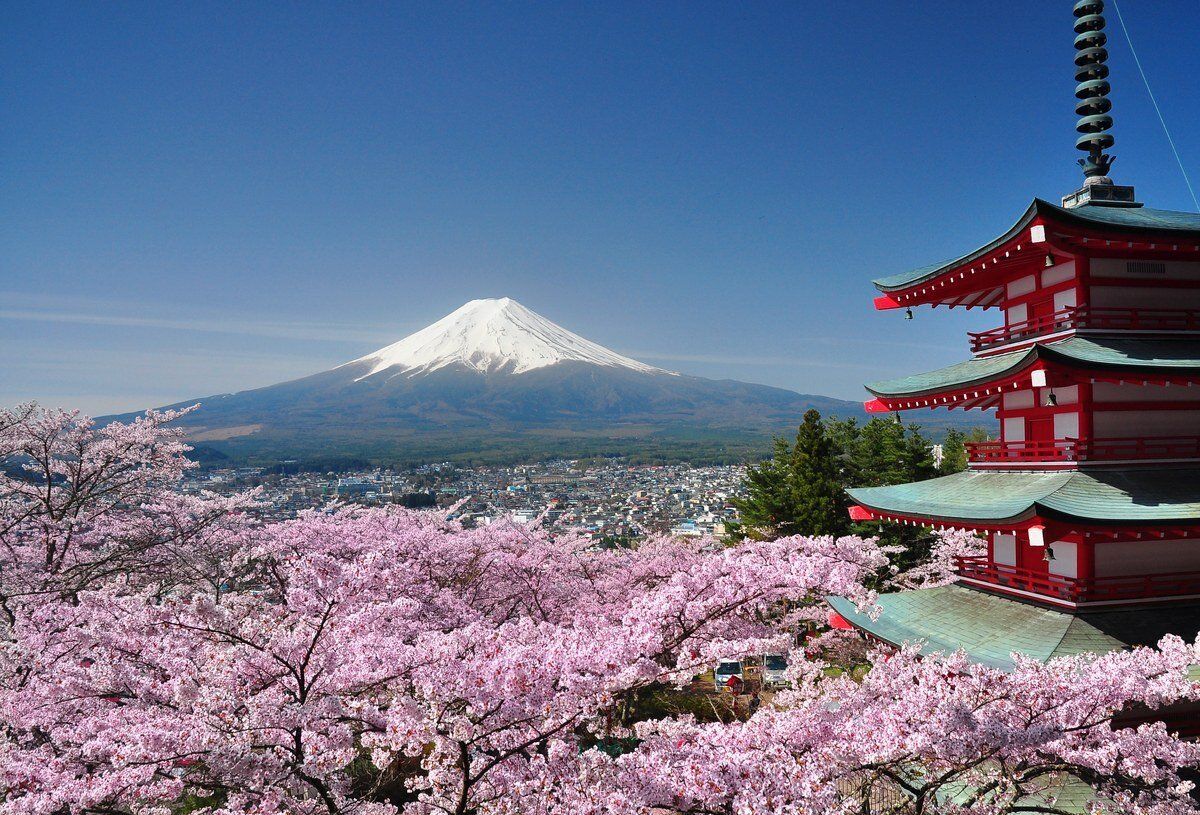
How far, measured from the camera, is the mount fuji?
298ft

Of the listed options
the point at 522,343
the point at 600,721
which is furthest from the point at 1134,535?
the point at 522,343

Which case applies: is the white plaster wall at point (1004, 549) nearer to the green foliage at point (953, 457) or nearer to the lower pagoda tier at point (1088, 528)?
the lower pagoda tier at point (1088, 528)

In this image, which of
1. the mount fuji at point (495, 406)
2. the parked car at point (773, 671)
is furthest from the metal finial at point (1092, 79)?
the mount fuji at point (495, 406)

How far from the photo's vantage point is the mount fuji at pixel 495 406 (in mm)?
90938

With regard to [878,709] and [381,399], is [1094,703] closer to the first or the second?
[878,709]

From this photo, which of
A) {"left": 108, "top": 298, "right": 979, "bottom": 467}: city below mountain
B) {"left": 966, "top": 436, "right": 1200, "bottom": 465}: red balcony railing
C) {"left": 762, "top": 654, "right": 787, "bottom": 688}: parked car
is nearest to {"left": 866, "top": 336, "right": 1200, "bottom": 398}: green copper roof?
{"left": 966, "top": 436, "right": 1200, "bottom": 465}: red balcony railing

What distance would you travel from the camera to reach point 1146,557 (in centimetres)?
698

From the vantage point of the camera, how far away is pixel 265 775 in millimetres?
4770

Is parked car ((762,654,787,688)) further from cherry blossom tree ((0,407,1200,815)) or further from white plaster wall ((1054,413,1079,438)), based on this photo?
cherry blossom tree ((0,407,1200,815))

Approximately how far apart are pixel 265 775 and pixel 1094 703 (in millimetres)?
6247

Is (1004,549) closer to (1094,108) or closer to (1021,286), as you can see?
(1021,286)

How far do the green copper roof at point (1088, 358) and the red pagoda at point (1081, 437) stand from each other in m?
0.03

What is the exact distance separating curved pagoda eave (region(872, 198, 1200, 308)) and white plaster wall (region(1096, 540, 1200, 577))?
10.9 feet

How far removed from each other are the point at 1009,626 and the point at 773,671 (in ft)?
37.0
